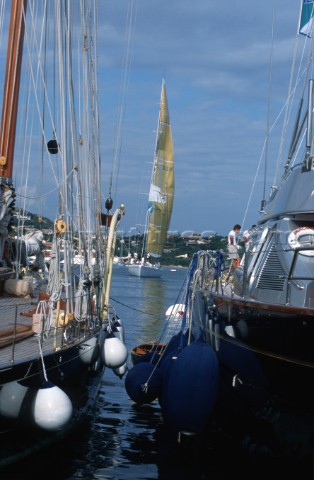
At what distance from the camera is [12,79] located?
A: 677 inches

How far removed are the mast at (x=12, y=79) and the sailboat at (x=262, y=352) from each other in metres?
5.06

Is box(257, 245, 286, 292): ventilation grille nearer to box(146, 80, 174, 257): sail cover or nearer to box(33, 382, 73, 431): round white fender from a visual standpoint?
box(33, 382, 73, 431): round white fender

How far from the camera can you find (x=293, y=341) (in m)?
9.66

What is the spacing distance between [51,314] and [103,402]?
5172mm

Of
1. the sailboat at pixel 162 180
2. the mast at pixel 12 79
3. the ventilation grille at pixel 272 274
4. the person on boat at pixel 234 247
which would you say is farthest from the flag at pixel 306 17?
the sailboat at pixel 162 180

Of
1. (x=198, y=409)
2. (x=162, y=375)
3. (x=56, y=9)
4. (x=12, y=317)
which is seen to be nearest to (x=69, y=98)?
(x=56, y=9)

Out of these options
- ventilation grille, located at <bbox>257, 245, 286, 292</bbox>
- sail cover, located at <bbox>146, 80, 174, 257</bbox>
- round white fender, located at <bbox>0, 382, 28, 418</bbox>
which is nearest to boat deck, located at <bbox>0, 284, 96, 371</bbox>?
round white fender, located at <bbox>0, 382, 28, 418</bbox>

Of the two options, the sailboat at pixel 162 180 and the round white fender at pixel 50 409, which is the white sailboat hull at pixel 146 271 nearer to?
the sailboat at pixel 162 180

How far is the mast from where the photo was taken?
16.9 meters

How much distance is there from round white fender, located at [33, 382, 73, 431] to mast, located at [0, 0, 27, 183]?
7.64 meters

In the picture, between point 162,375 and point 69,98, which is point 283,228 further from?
point 69,98

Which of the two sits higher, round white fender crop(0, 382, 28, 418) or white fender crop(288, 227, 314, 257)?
white fender crop(288, 227, 314, 257)

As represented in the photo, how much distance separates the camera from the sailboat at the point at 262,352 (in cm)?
965

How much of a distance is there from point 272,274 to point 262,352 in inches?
70.1
